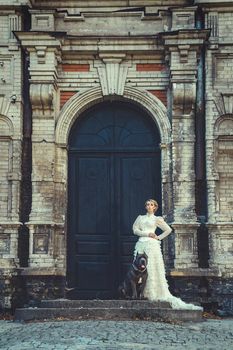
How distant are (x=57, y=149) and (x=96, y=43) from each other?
223 cm

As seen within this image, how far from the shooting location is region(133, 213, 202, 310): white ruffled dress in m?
10.4

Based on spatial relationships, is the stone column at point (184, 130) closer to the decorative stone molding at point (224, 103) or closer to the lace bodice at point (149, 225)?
the decorative stone molding at point (224, 103)

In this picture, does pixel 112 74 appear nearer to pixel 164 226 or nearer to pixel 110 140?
pixel 110 140

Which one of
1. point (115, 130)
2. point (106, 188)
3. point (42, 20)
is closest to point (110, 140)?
point (115, 130)

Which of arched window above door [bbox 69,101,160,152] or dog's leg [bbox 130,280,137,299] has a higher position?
arched window above door [bbox 69,101,160,152]

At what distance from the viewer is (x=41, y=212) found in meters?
11.6

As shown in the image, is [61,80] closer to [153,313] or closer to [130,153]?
[130,153]

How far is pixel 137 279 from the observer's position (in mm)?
10344

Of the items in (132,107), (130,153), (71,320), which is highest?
(132,107)

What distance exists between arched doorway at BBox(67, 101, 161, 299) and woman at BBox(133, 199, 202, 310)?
4.23 ft

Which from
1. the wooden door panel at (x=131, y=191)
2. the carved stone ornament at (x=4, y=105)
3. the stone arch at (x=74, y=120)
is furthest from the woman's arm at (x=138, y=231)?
the carved stone ornament at (x=4, y=105)

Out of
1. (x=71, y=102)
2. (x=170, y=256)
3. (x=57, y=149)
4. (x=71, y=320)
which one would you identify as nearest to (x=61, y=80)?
(x=71, y=102)

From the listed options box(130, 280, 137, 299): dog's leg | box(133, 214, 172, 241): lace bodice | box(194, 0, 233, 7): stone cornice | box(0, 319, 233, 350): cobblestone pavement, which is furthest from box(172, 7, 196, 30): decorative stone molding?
box(0, 319, 233, 350): cobblestone pavement

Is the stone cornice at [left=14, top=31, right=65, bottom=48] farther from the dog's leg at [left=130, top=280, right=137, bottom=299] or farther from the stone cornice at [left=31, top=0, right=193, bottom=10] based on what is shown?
the dog's leg at [left=130, top=280, right=137, bottom=299]
